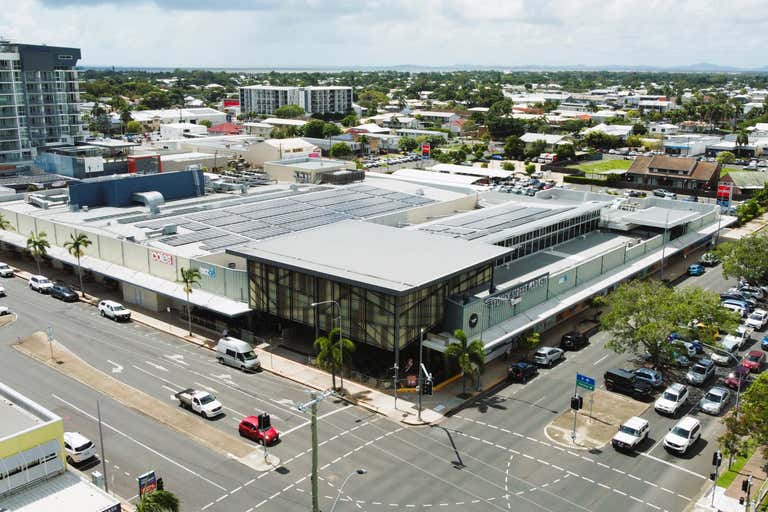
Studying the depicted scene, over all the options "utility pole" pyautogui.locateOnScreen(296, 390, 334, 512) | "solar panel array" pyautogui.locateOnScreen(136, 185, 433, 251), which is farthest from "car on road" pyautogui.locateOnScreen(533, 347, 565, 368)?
"solar panel array" pyautogui.locateOnScreen(136, 185, 433, 251)

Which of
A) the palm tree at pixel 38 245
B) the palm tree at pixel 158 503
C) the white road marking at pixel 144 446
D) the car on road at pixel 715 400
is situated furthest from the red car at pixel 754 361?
the palm tree at pixel 38 245

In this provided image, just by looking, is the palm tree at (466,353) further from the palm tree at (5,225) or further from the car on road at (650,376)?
the palm tree at (5,225)

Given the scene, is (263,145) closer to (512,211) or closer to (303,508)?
(512,211)

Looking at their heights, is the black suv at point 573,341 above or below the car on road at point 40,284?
below

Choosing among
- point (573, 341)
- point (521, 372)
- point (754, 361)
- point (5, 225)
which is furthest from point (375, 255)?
point (5, 225)

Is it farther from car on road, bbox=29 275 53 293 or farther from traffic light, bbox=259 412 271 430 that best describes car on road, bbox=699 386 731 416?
car on road, bbox=29 275 53 293

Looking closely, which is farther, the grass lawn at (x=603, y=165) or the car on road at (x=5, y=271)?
the grass lawn at (x=603, y=165)

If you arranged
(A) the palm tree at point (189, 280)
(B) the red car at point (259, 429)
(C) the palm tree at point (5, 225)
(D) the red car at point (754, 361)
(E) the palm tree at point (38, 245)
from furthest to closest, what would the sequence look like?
(C) the palm tree at point (5, 225)
(E) the palm tree at point (38, 245)
(A) the palm tree at point (189, 280)
(D) the red car at point (754, 361)
(B) the red car at point (259, 429)
